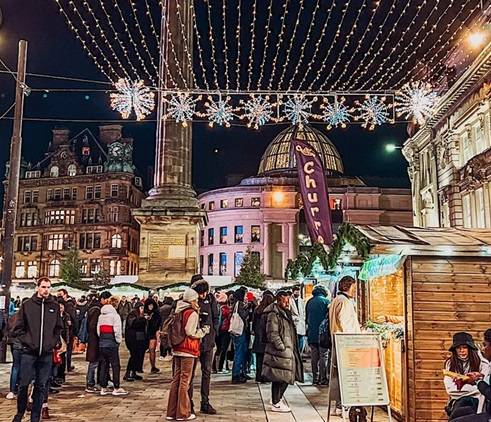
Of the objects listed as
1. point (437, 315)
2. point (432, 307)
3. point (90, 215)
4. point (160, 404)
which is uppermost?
point (90, 215)

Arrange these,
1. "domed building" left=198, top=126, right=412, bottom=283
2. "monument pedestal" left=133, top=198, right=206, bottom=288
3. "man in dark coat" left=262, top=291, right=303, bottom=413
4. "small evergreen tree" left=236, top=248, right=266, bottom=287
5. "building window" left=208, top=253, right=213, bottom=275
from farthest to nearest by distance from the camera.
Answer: "building window" left=208, top=253, right=213, bottom=275 < "domed building" left=198, top=126, right=412, bottom=283 < "small evergreen tree" left=236, top=248, right=266, bottom=287 < "monument pedestal" left=133, top=198, right=206, bottom=288 < "man in dark coat" left=262, top=291, right=303, bottom=413

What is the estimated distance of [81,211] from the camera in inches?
2936

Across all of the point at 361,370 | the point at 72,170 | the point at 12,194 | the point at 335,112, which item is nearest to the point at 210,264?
the point at 72,170

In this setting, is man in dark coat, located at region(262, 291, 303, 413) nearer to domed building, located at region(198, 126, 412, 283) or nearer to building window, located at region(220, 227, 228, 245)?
domed building, located at region(198, 126, 412, 283)

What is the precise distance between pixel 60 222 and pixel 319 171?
2458 inches

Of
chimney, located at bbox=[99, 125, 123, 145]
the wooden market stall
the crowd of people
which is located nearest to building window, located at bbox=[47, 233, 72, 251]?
chimney, located at bbox=[99, 125, 123, 145]

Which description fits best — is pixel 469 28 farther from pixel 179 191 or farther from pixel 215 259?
pixel 215 259

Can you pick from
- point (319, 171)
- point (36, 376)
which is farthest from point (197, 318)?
point (319, 171)

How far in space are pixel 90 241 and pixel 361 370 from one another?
225ft

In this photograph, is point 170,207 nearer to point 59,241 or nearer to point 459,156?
point 459,156

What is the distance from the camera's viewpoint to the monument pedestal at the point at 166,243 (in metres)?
24.5

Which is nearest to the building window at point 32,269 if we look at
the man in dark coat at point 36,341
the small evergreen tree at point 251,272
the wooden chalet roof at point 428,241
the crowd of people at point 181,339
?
the small evergreen tree at point 251,272

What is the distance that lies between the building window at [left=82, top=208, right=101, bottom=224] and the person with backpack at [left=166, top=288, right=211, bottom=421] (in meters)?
66.7

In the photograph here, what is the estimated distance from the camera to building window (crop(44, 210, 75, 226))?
75.1m
